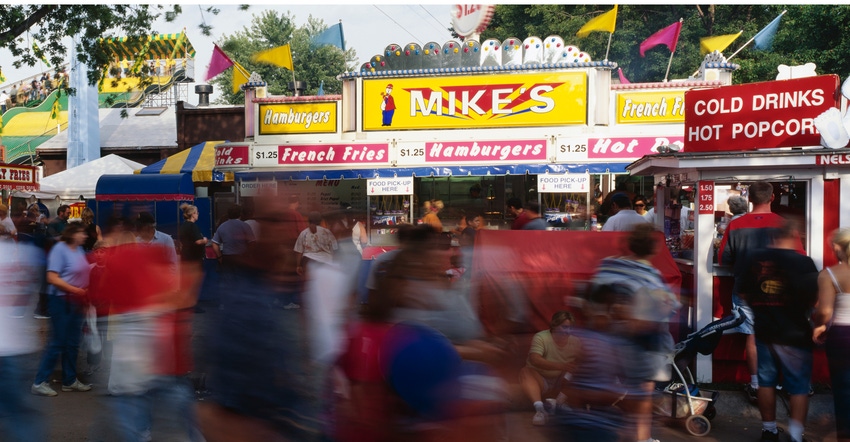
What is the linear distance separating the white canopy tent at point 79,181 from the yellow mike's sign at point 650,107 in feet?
44.3

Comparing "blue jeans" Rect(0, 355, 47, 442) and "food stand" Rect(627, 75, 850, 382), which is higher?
"food stand" Rect(627, 75, 850, 382)

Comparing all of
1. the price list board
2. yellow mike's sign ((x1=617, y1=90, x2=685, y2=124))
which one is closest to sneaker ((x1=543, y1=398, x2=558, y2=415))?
the price list board

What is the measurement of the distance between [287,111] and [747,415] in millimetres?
13126

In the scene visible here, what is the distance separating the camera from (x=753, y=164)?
→ 22.7 feet

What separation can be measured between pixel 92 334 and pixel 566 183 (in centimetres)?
934

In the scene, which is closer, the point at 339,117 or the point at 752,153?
the point at 752,153

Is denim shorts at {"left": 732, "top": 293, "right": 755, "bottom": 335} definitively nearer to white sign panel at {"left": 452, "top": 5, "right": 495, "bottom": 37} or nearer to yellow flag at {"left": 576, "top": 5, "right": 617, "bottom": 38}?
yellow flag at {"left": 576, "top": 5, "right": 617, "bottom": 38}

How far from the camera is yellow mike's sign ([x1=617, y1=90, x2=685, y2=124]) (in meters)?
15.3

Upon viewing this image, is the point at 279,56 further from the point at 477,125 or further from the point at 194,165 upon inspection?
the point at 477,125

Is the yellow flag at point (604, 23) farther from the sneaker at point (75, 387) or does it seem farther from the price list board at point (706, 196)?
the sneaker at point (75, 387)

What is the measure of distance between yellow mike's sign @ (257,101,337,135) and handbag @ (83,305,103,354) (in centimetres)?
983

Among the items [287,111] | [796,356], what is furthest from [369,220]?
[796,356]

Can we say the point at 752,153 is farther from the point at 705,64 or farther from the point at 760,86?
the point at 705,64

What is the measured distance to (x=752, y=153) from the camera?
6.88 metres
